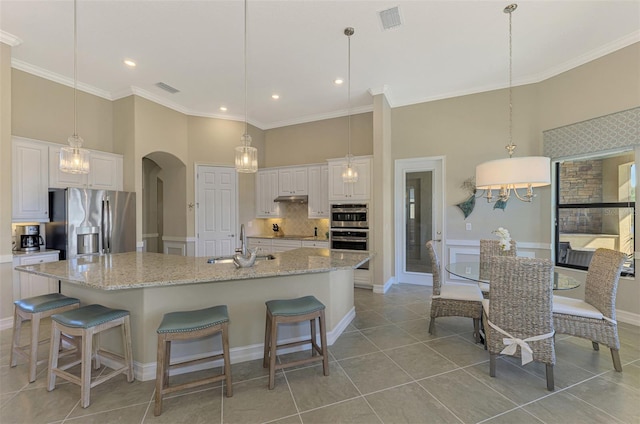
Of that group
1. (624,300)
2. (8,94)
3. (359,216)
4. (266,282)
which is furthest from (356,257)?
(8,94)

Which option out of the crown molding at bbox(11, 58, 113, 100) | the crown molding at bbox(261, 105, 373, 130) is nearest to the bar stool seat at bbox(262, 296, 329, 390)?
the crown molding at bbox(261, 105, 373, 130)

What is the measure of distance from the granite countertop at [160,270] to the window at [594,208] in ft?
11.2

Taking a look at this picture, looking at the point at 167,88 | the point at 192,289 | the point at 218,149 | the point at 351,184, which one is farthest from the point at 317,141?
the point at 192,289

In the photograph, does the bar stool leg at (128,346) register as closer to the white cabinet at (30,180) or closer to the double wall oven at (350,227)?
the white cabinet at (30,180)

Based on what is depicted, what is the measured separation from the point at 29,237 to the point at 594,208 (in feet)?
26.0

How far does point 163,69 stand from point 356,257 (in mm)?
3876

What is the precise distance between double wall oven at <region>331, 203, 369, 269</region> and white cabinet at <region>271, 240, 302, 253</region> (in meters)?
0.79

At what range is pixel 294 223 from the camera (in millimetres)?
6309

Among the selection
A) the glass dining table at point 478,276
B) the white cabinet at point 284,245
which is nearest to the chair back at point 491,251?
the glass dining table at point 478,276

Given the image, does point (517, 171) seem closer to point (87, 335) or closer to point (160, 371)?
point (160, 371)

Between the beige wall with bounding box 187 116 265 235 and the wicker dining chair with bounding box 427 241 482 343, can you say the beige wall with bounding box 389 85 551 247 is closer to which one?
the wicker dining chair with bounding box 427 241 482 343

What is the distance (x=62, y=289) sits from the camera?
2822 mm

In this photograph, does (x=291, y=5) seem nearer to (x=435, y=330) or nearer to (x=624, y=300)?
(x=435, y=330)

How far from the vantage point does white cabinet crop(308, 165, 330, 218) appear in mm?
5516
